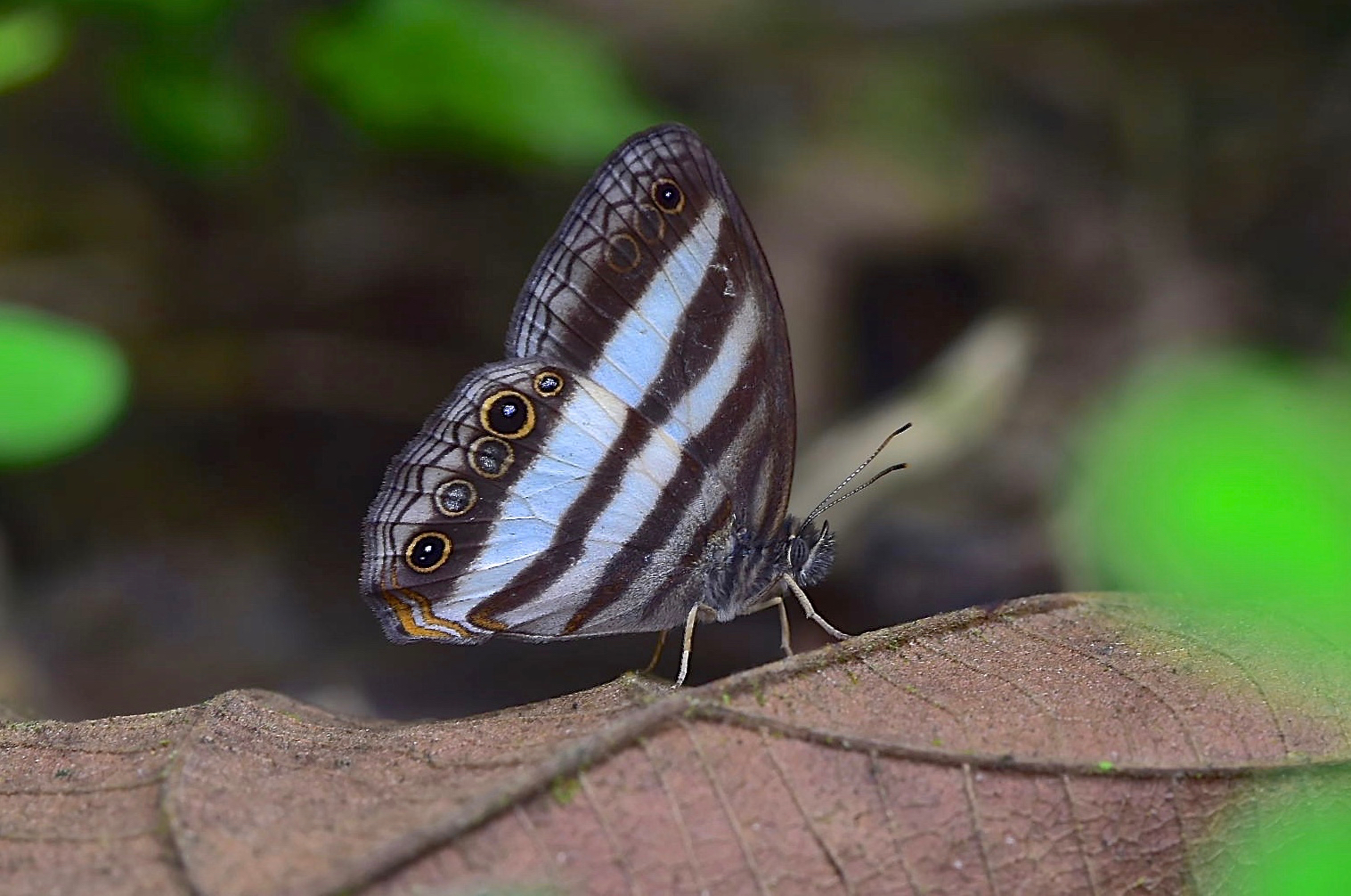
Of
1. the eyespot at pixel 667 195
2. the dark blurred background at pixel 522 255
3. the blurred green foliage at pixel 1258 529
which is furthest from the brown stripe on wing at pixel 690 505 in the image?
the blurred green foliage at pixel 1258 529

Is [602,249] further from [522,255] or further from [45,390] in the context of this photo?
[522,255]

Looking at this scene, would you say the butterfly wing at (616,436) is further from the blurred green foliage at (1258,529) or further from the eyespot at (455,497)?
the blurred green foliage at (1258,529)

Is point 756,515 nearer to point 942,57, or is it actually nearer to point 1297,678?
point 1297,678

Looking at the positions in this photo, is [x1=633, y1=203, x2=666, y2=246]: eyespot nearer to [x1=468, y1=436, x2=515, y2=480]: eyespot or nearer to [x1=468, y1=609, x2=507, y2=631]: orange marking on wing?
[x1=468, y1=436, x2=515, y2=480]: eyespot

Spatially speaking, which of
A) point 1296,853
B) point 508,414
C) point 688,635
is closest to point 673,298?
point 508,414

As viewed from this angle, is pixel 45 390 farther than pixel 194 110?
No

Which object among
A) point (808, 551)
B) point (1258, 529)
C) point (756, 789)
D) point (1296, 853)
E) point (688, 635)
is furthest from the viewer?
point (808, 551)

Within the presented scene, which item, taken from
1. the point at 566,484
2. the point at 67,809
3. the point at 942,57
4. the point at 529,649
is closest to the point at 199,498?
the point at 529,649

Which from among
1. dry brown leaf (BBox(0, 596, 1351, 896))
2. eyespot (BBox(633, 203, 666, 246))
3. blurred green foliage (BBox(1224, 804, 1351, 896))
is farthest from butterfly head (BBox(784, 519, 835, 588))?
blurred green foliage (BBox(1224, 804, 1351, 896))
